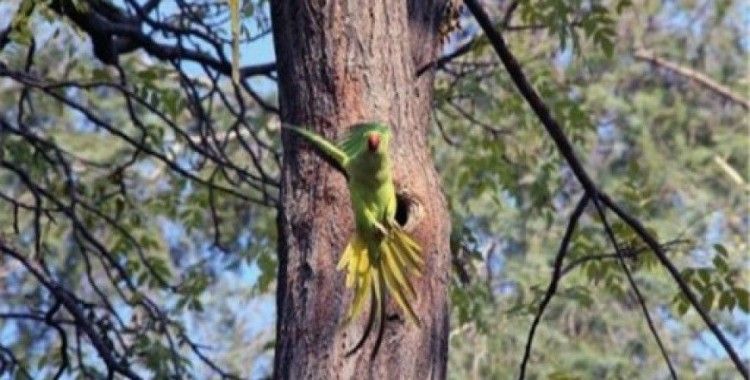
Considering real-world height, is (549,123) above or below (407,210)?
above

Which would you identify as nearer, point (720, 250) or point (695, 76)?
point (720, 250)

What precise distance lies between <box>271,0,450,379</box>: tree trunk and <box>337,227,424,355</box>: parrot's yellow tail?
0.03m

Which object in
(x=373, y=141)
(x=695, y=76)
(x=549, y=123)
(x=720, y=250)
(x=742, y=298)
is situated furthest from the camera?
(x=695, y=76)

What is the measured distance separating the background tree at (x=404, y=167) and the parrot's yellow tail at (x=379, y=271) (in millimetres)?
40

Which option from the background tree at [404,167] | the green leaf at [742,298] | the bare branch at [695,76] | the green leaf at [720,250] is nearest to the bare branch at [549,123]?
the background tree at [404,167]

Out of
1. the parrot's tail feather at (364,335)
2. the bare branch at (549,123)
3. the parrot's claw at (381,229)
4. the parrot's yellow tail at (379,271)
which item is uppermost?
the bare branch at (549,123)

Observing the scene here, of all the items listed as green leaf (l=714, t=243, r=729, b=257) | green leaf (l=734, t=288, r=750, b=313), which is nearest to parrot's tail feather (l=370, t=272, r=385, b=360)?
green leaf (l=734, t=288, r=750, b=313)

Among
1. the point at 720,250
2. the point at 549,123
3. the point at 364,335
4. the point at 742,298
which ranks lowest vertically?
the point at 364,335

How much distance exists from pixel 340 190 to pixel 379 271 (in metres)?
0.13

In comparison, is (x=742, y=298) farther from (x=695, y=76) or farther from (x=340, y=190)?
(x=695, y=76)

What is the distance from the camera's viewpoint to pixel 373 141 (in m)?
1.88

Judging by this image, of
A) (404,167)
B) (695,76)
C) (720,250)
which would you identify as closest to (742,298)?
(720,250)

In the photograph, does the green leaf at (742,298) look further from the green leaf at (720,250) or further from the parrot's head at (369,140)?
the parrot's head at (369,140)

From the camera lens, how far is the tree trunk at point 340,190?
1.97 metres
